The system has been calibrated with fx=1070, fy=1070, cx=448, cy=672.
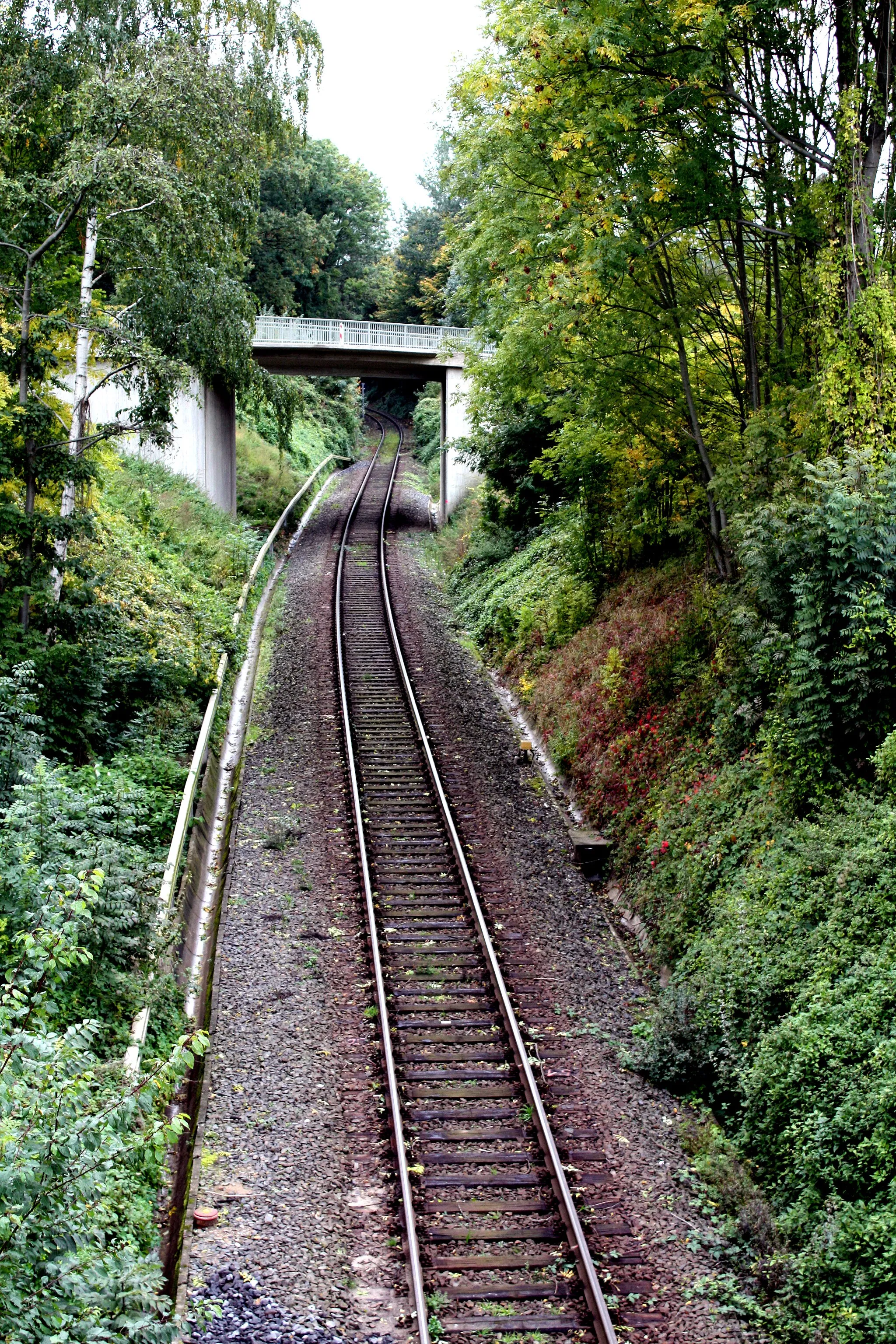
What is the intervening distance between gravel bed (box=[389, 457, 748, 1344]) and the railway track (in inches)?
11.1

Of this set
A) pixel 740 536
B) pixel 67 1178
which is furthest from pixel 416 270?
pixel 67 1178

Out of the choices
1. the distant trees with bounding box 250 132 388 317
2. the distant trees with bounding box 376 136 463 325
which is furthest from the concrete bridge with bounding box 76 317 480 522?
the distant trees with bounding box 376 136 463 325

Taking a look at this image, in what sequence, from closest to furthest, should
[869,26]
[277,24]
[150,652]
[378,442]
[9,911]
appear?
[9,911]
[869,26]
[150,652]
[277,24]
[378,442]

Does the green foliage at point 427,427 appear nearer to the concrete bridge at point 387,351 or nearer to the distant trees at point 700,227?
the concrete bridge at point 387,351

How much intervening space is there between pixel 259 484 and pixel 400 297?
32559mm


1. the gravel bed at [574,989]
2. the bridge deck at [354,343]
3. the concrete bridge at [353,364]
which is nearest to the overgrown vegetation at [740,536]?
the gravel bed at [574,989]

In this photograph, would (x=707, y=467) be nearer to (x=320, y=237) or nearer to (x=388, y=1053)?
(x=388, y=1053)

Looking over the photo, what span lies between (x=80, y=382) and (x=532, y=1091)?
10402 mm

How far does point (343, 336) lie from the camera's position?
34.5m

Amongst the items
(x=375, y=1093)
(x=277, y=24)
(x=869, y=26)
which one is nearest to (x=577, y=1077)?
(x=375, y=1093)

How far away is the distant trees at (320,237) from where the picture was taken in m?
48.7

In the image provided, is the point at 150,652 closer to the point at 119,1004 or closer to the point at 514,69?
the point at 119,1004

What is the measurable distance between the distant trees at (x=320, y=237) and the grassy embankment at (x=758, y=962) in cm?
3338

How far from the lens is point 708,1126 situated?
8.84 m
